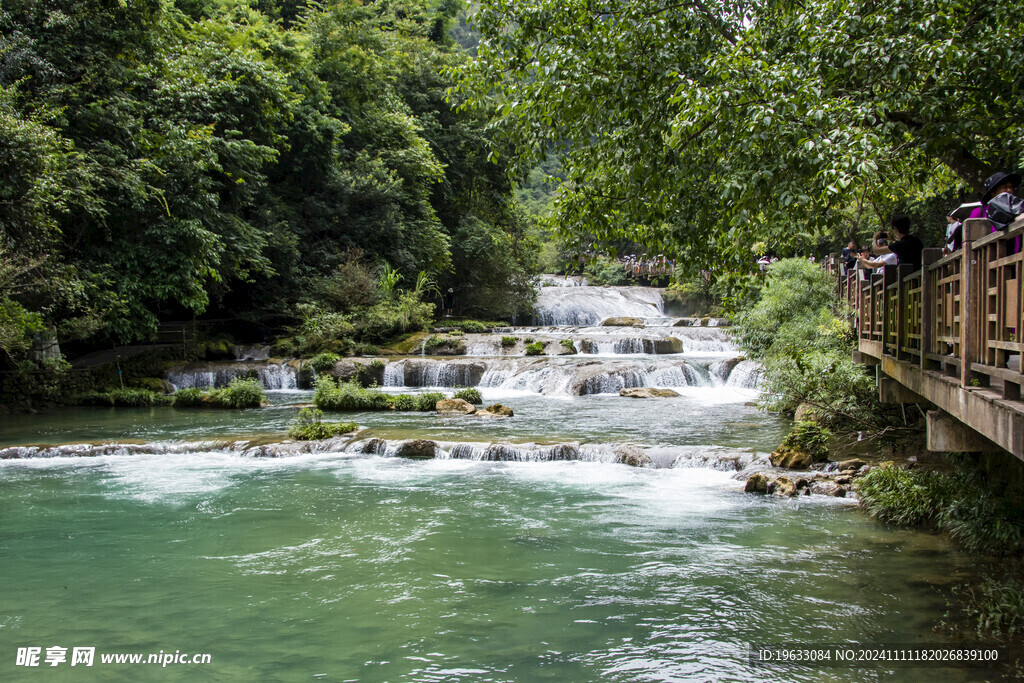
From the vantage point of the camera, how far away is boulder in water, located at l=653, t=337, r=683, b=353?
984 inches

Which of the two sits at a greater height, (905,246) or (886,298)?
(905,246)

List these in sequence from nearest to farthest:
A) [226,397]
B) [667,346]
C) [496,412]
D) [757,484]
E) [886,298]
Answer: [886,298]
[757,484]
[496,412]
[226,397]
[667,346]

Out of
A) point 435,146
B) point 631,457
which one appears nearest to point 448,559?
point 631,457

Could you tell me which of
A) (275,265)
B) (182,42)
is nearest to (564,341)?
(275,265)

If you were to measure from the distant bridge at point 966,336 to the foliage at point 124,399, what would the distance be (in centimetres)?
1760

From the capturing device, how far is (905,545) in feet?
25.9

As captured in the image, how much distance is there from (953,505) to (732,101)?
523cm

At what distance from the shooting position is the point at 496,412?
16969mm

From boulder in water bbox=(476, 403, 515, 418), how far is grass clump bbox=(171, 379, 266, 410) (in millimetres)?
6175

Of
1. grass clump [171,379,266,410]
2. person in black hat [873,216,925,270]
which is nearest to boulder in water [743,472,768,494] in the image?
person in black hat [873,216,925,270]

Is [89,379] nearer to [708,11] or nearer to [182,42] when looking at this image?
[182,42]

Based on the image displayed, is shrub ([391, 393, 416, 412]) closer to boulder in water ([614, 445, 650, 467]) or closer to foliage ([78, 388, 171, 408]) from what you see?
foliage ([78, 388, 171, 408])

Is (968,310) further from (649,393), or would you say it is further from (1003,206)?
(649,393)

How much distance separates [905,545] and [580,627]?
13.0 ft
